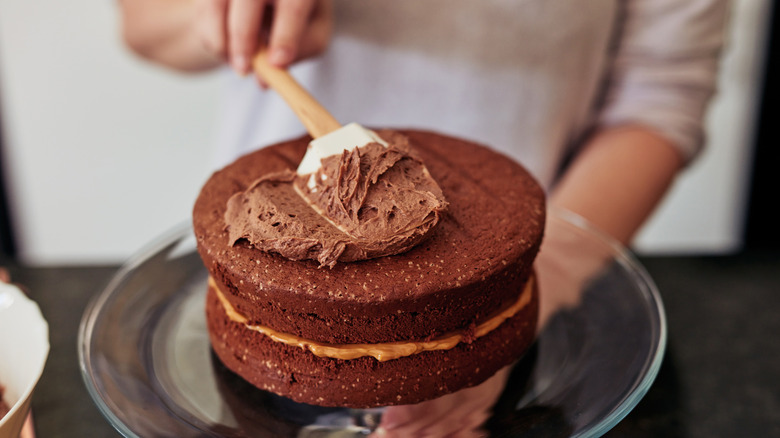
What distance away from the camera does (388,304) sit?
0.77m

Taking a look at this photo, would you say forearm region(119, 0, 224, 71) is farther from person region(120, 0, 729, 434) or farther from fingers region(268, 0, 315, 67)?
fingers region(268, 0, 315, 67)

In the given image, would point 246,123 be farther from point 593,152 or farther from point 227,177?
point 593,152

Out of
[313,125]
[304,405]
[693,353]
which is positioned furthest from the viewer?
[693,353]

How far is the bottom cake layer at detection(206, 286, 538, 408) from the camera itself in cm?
83

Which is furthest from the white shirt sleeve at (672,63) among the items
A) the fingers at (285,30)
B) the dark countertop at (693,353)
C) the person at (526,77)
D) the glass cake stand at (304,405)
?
the fingers at (285,30)

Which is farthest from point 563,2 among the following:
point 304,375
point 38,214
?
point 38,214

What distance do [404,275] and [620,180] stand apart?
788 millimetres

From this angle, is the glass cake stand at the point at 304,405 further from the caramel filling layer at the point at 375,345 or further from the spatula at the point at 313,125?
the spatula at the point at 313,125

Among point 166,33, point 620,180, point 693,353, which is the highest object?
point 166,33

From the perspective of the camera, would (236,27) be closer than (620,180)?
Yes

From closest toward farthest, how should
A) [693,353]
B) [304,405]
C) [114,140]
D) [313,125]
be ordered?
[304,405]
[313,125]
[693,353]
[114,140]

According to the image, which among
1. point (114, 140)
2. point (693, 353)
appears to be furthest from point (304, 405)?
point (114, 140)

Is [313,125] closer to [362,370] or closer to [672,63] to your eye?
Result: [362,370]

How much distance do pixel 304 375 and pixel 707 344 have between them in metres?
0.77
